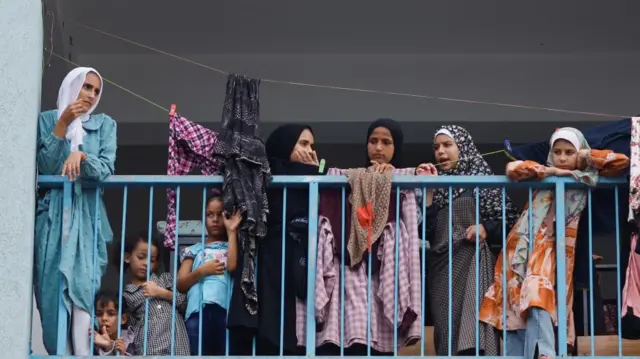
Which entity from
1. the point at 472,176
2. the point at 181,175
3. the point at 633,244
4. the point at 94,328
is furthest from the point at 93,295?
the point at 633,244

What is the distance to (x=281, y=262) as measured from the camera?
368 inches

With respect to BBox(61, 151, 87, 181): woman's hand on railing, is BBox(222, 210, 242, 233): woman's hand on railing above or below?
below

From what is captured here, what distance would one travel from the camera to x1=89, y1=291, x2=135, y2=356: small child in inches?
369

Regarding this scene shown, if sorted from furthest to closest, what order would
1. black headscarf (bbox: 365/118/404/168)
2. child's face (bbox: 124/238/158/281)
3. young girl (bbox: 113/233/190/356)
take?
child's face (bbox: 124/238/158/281) → black headscarf (bbox: 365/118/404/168) → young girl (bbox: 113/233/190/356)

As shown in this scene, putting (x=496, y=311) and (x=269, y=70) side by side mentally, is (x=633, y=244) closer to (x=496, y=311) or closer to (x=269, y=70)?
(x=496, y=311)

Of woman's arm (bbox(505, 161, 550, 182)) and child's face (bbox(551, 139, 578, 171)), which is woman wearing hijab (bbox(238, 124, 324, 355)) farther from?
child's face (bbox(551, 139, 578, 171))

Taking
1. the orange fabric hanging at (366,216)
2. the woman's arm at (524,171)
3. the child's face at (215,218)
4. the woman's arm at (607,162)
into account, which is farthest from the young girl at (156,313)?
the woman's arm at (607,162)

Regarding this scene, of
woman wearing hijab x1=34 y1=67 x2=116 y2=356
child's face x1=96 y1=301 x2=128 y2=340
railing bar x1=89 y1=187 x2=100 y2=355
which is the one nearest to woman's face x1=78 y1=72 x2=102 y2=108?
woman wearing hijab x1=34 y1=67 x2=116 y2=356

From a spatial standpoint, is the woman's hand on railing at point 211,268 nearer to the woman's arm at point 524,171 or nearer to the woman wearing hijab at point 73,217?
the woman wearing hijab at point 73,217

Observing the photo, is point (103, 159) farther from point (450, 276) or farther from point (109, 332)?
point (450, 276)

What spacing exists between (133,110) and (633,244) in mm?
4823

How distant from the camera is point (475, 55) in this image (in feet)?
Answer: 41.9

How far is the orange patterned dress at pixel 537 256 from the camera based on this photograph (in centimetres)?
911

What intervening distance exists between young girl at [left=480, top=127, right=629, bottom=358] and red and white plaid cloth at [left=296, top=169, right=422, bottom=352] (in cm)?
45
